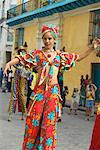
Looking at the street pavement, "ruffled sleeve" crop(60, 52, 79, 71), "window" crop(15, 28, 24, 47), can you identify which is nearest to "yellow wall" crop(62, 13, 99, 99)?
the street pavement

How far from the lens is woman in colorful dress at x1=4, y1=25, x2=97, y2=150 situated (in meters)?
5.69

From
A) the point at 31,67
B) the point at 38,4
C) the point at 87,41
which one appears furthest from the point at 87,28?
the point at 31,67

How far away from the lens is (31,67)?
5941 millimetres

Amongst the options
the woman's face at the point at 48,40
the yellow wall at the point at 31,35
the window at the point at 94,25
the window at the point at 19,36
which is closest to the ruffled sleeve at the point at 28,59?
the woman's face at the point at 48,40

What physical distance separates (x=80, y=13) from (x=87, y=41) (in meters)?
1.56

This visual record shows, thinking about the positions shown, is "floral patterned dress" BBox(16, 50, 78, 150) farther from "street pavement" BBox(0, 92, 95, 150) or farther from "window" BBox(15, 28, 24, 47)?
"window" BBox(15, 28, 24, 47)

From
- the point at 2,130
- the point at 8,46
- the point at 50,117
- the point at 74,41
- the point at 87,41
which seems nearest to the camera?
the point at 50,117

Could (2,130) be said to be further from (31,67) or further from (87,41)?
(87,41)

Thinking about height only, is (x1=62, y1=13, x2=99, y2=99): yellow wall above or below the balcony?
below

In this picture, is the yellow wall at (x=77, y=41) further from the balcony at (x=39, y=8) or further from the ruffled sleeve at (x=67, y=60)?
the ruffled sleeve at (x=67, y=60)

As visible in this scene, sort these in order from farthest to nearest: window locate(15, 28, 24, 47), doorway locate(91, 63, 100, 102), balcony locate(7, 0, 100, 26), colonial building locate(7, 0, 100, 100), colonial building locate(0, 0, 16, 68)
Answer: colonial building locate(0, 0, 16, 68) < window locate(15, 28, 24, 47) < balcony locate(7, 0, 100, 26) < colonial building locate(7, 0, 100, 100) < doorway locate(91, 63, 100, 102)

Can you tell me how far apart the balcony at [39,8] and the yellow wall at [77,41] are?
51 centimetres

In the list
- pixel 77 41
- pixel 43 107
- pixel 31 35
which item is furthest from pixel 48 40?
pixel 31 35

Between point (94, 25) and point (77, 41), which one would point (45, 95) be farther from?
point (77, 41)
